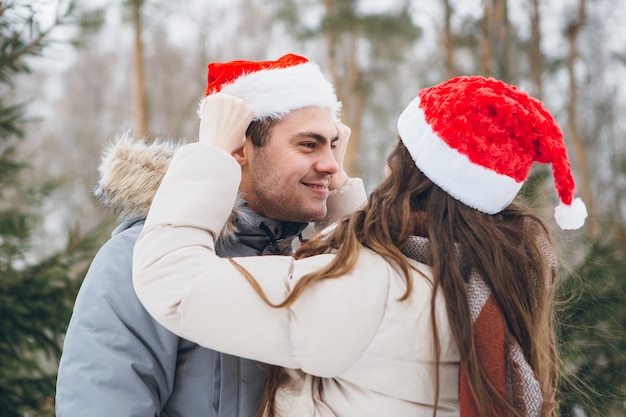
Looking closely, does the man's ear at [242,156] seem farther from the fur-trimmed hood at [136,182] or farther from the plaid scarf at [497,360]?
the plaid scarf at [497,360]

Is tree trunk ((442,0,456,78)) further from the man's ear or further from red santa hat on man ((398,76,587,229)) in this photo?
red santa hat on man ((398,76,587,229))

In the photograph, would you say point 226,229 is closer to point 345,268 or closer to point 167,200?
point 167,200

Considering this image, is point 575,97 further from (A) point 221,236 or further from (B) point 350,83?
(A) point 221,236

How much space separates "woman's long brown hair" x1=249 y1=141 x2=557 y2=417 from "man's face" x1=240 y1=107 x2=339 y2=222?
54 cm

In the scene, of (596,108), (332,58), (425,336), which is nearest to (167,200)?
(425,336)

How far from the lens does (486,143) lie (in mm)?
1754

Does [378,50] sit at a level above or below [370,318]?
below

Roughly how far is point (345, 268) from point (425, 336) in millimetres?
269

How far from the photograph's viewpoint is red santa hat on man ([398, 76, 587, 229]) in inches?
68.8

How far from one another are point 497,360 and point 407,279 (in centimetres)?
31

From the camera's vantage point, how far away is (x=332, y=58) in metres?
15.5

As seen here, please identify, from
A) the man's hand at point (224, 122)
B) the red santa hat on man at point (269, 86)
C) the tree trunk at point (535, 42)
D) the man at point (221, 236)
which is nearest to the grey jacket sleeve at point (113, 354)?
the man at point (221, 236)

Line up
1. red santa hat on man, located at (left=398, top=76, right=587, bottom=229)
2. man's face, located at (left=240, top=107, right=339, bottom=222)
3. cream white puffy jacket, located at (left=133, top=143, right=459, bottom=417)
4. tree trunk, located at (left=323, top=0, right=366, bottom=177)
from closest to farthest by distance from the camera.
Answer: cream white puffy jacket, located at (left=133, top=143, right=459, bottom=417)
red santa hat on man, located at (left=398, top=76, right=587, bottom=229)
man's face, located at (left=240, top=107, right=339, bottom=222)
tree trunk, located at (left=323, top=0, right=366, bottom=177)

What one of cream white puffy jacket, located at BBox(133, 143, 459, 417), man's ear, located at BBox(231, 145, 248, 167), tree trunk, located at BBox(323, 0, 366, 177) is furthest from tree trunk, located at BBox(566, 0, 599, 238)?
cream white puffy jacket, located at BBox(133, 143, 459, 417)
